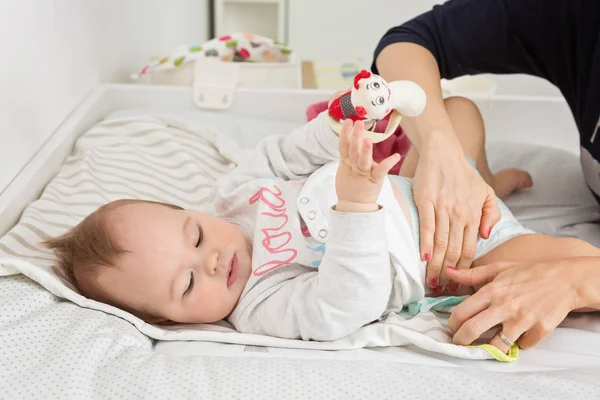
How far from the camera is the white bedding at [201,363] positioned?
2.05 feet

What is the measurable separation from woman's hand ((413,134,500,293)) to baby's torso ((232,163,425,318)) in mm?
23

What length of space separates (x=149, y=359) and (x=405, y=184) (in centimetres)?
47

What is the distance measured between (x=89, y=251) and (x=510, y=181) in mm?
761

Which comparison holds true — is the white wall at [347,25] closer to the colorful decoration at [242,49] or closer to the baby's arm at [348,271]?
the colorful decoration at [242,49]

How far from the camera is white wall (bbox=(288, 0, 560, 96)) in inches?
103

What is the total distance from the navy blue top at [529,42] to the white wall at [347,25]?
1.49 meters

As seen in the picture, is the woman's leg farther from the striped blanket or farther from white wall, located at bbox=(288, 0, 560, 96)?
white wall, located at bbox=(288, 0, 560, 96)

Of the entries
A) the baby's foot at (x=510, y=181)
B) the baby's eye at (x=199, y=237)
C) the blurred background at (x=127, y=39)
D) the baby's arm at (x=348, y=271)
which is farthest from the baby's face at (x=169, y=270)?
the baby's foot at (x=510, y=181)

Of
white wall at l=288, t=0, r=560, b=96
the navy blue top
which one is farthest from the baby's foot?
white wall at l=288, t=0, r=560, b=96

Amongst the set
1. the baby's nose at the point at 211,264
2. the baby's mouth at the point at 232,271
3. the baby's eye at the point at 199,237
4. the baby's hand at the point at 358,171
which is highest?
the baby's hand at the point at 358,171

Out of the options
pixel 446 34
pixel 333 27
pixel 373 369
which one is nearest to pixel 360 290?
pixel 373 369

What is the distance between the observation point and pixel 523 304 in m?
0.73

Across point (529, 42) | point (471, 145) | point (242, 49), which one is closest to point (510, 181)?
point (471, 145)

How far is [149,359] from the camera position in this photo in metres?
0.67
